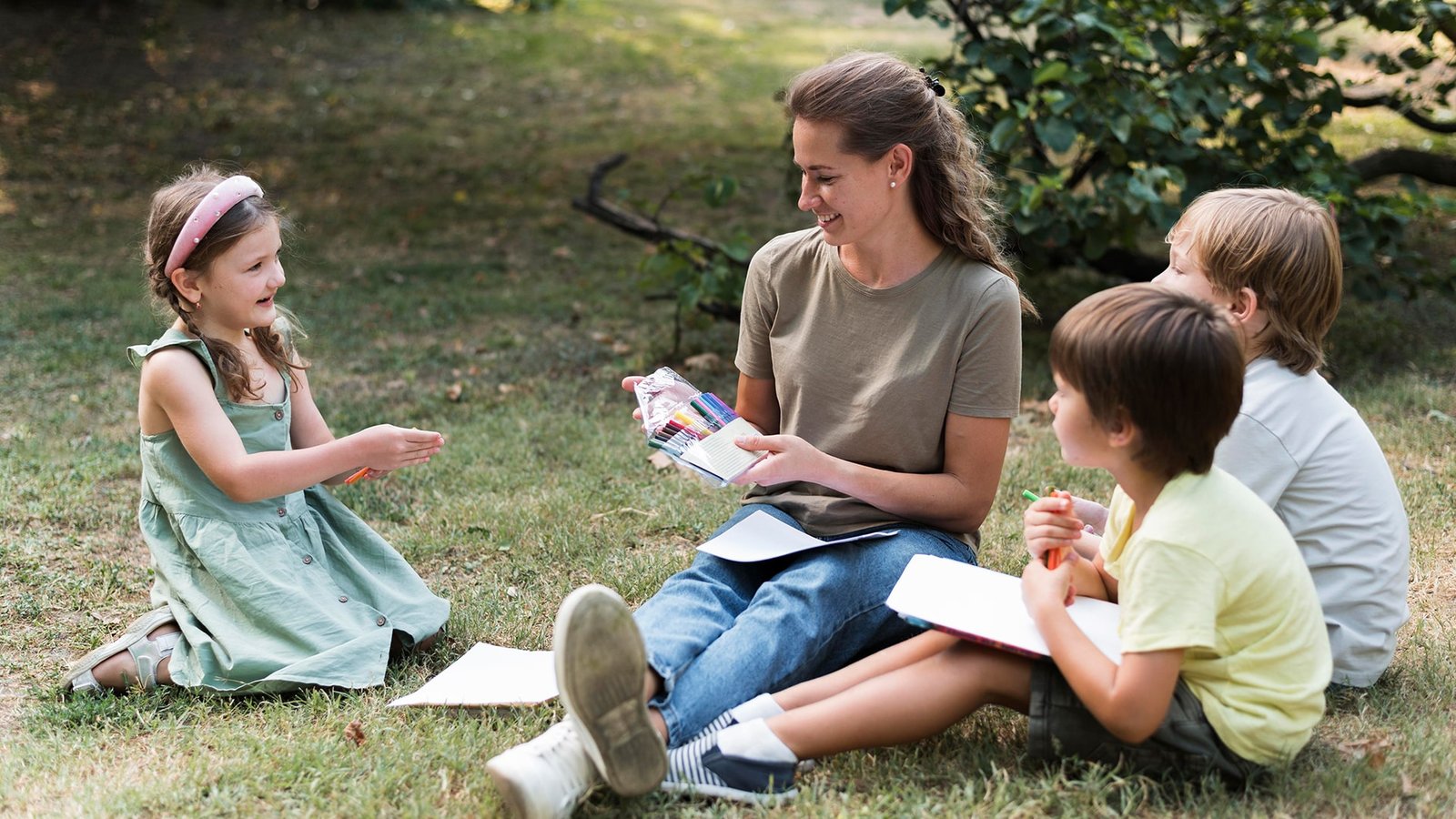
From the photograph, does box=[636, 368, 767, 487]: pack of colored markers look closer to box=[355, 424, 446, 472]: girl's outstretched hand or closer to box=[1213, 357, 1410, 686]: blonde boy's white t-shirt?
box=[355, 424, 446, 472]: girl's outstretched hand

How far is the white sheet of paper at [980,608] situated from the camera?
2.32m

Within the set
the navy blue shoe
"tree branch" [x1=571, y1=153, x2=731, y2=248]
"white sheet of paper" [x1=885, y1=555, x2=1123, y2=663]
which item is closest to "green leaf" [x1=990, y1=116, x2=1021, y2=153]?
"tree branch" [x1=571, y1=153, x2=731, y2=248]

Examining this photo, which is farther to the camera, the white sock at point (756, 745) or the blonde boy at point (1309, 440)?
the blonde boy at point (1309, 440)

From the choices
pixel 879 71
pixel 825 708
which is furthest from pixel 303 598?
pixel 879 71

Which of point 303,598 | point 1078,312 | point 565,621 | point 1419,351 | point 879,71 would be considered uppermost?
point 879,71

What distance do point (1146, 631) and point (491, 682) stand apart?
1.44m

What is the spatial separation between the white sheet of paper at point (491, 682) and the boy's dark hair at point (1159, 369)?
50.1 inches

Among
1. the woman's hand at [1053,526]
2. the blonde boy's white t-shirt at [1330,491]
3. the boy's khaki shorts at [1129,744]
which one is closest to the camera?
the boy's khaki shorts at [1129,744]

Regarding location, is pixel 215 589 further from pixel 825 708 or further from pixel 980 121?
pixel 980 121

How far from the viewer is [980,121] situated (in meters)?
5.46

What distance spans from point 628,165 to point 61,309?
4277mm

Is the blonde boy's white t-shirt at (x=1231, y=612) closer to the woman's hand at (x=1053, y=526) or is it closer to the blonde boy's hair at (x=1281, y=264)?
the woman's hand at (x=1053, y=526)

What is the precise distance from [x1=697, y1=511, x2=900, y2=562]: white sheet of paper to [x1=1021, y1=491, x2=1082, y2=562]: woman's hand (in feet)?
1.43

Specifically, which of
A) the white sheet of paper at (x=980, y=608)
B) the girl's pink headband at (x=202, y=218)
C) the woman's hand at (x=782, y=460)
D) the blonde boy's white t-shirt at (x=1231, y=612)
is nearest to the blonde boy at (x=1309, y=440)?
the blonde boy's white t-shirt at (x=1231, y=612)
